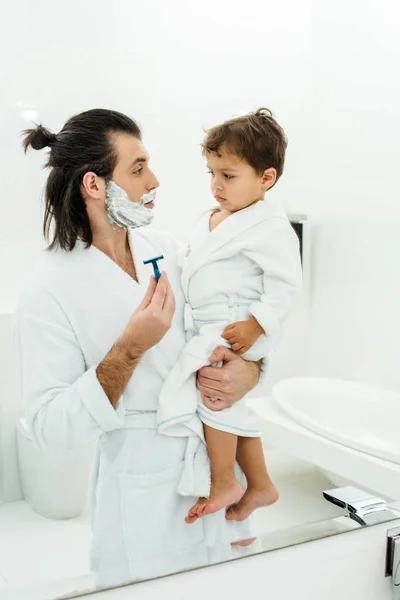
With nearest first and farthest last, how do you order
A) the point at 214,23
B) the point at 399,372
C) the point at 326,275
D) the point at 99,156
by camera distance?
the point at 99,156
the point at 214,23
the point at 326,275
the point at 399,372

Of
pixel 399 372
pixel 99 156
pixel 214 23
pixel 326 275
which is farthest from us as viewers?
pixel 399 372

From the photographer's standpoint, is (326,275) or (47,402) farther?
(326,275)

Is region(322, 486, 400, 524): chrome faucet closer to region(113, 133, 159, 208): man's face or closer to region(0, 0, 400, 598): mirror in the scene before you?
region(0, 0, 400, 598): mirror

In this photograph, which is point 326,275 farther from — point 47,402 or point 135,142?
point 47,402

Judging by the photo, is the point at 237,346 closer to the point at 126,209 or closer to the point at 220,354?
the point at 220,354

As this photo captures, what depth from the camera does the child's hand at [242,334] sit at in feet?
3.34

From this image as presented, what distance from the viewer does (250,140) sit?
1037mm

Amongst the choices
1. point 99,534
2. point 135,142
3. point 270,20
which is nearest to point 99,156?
point 135,142

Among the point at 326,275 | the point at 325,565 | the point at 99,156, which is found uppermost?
the point at 99,156

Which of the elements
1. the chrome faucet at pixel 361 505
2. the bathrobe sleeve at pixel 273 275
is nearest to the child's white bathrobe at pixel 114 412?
the bathrobe sleeve at pixel 273 275

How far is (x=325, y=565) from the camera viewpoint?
114 centimetres

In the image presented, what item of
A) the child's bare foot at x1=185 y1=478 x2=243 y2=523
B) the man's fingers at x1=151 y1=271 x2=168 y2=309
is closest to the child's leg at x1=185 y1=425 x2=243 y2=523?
the child's bare foot at x1=185 y1=478 x2=243 y2=523

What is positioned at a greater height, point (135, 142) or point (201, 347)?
point (135, 142)

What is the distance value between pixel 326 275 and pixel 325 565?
543mm
